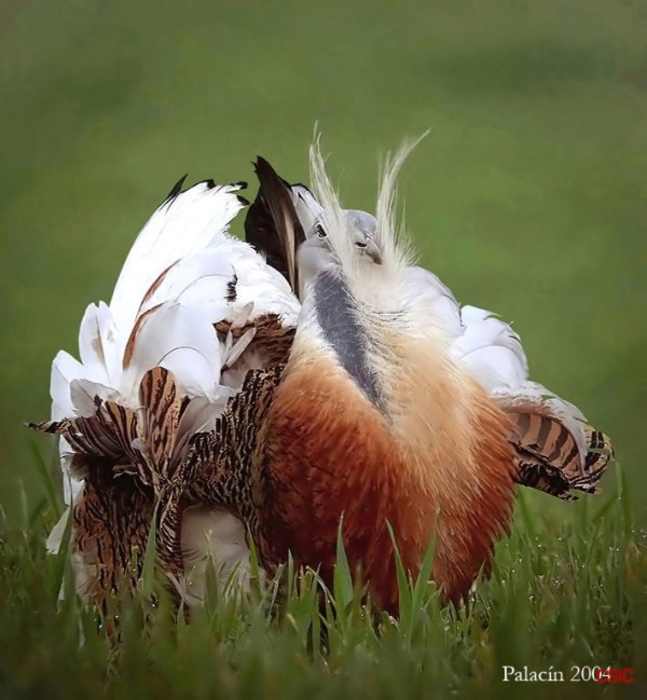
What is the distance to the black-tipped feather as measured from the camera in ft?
3.46

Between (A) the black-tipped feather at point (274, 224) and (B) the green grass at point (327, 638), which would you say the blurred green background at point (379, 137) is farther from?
(B) the green grass at point (327, 638)

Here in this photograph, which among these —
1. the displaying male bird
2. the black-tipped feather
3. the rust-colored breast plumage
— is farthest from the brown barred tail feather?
the black-tipped feather

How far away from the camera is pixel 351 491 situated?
2.77ft

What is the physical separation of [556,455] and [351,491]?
23cm

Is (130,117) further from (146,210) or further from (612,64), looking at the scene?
(612,64)

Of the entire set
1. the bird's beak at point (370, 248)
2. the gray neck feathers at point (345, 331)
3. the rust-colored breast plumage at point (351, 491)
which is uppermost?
the bird's beak at point (370, 248)

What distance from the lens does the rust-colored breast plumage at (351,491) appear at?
84cm

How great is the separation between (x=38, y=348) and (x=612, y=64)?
1.69 ft

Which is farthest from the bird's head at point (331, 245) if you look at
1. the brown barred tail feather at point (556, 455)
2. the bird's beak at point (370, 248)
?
the brown barred tail feather at point (556, 455)

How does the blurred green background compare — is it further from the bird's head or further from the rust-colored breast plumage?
the rust-colored breast plumage

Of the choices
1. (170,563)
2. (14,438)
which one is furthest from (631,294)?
(14,438)

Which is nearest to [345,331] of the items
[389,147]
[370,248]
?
[370,248]

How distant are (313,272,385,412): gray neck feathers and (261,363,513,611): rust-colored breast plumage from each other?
0.01m

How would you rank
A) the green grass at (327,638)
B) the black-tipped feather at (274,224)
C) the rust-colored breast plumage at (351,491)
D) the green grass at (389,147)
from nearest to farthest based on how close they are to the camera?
the green grass at (327,638) → the rust-colored breast plumage at (351,491) → the green grass at (389,147) → the black-tipped feather at (274,224)
